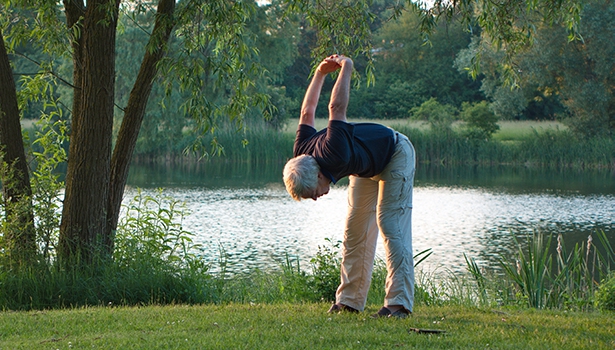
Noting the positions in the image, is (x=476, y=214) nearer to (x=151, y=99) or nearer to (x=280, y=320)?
(x=280, y=320)

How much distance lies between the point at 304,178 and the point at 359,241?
0.83 m

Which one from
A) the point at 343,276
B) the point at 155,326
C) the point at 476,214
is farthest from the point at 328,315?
the point at 476,214

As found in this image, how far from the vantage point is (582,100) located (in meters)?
31.4

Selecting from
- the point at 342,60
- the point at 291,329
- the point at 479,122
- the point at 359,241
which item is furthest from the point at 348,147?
the point at 479,122

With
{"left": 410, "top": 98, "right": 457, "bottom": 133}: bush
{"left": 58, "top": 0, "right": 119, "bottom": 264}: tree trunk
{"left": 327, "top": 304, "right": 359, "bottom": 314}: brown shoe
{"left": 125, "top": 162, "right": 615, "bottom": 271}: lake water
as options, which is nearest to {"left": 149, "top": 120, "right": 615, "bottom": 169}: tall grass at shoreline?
{"left": 410, "top": 98, "right": 457, "bottom": 133}: bush

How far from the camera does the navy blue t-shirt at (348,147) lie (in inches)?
169

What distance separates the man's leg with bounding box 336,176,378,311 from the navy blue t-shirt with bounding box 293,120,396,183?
0.22 metres

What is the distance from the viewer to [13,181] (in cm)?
720

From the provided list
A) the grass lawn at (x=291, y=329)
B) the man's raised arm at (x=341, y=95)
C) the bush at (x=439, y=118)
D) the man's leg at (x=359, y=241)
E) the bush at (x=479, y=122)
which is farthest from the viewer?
the bush at (x=479, y=122)

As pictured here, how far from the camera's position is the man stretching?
14.2ft

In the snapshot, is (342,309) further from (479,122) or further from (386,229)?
(479,122)

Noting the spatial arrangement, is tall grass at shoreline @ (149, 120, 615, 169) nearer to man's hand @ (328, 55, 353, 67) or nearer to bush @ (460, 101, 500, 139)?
bush @ (460, 101, 500, 139)

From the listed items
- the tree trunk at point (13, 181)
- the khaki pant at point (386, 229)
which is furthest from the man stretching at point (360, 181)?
the tree trunk at point (13, 181)

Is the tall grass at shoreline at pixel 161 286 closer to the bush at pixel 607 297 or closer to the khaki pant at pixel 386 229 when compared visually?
the bush at pixel 607 297
